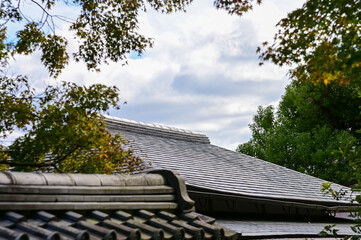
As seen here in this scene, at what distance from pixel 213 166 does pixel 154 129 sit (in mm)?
3488

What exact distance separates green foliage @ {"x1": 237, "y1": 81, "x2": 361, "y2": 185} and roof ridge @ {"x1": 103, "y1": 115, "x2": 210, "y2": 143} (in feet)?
35.6

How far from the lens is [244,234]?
9570 mm

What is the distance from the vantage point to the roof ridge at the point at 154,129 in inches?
594

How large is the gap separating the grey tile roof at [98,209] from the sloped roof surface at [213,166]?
542cm

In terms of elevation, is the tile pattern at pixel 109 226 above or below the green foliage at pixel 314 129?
below

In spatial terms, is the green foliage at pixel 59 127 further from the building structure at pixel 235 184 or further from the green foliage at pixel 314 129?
the green foliage at pixel 314 129

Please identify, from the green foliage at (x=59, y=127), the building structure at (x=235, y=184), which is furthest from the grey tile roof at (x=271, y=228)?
the green foliage at (x=59, y=127)

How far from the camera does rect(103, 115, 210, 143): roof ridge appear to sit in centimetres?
1509

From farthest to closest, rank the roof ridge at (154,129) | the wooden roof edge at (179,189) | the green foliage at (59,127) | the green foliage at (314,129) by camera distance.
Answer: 1. the green foliage at (314,129)
2. the roof ridge at (154,129)
3. the green foliage at (59,127)
4. the wooden roof edge at (179,189)

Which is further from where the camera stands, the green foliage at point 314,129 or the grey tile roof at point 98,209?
the green foliage at point 314,129

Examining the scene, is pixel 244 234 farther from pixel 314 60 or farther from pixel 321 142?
pixel 321 142

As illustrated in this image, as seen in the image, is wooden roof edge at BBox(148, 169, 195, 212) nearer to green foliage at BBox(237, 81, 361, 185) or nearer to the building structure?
the building structure

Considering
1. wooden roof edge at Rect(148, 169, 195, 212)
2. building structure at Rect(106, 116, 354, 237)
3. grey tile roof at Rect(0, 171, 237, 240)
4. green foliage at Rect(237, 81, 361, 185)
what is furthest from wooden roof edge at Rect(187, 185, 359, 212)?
green foliage at Rect(237, 81, 361, 185)

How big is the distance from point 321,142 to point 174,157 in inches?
659
